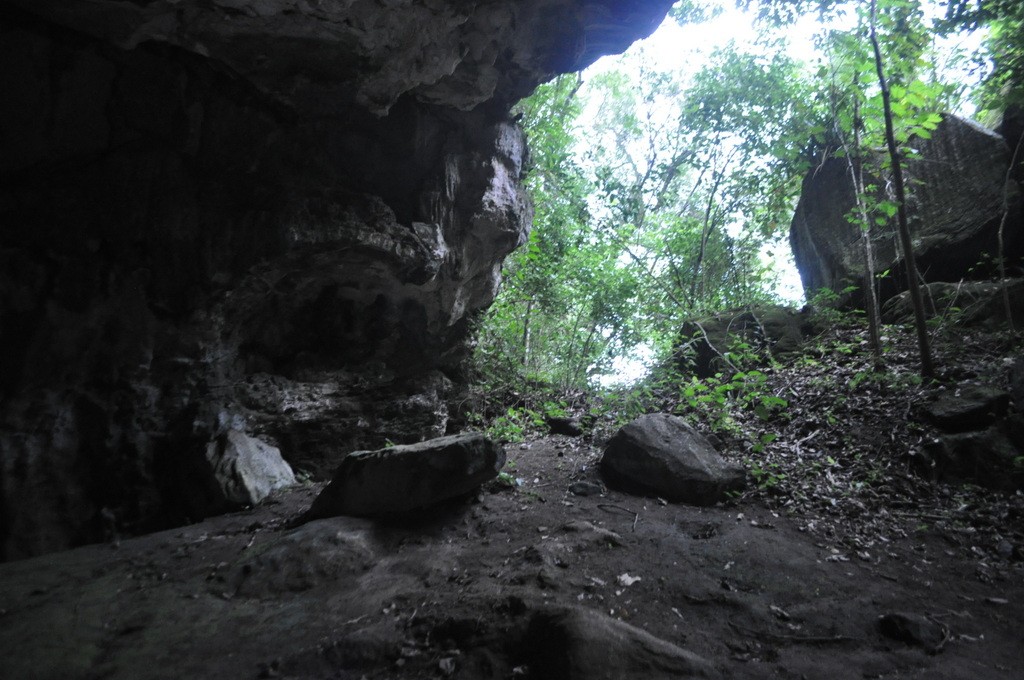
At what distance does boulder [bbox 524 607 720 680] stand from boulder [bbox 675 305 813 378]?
21.8 feet

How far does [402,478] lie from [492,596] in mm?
1740

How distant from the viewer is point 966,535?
188 inches

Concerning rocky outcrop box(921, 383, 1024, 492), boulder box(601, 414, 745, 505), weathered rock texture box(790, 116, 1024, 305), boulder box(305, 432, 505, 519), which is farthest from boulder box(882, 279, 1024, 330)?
boulder box(305, 432, 505, 519)

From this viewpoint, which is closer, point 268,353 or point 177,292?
point 177,292

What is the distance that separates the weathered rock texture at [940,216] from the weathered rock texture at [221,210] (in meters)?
6.48

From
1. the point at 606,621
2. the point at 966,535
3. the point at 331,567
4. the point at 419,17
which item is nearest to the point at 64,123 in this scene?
the point at 419,17

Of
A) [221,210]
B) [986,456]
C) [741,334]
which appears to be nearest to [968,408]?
[986,456]

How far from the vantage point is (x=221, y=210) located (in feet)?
20.4

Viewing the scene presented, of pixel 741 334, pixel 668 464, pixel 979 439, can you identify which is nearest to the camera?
pixel 979 439

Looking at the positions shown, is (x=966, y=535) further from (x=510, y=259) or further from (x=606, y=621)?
(x=510, y=259)

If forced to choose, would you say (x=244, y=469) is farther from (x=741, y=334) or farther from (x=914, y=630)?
(x=741, y=334)

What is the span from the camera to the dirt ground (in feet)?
10.3

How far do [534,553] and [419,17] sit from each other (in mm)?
5195

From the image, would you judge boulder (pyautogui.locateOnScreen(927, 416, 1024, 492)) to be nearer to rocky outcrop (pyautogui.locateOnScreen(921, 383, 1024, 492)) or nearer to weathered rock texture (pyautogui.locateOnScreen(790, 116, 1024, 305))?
rocky outcrop (pyautogui.locateOnScreen(921, 383, 1024, 492))
